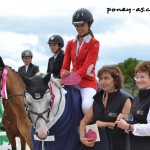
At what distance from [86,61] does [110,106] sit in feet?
2.68

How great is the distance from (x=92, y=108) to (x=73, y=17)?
1271 millimetres

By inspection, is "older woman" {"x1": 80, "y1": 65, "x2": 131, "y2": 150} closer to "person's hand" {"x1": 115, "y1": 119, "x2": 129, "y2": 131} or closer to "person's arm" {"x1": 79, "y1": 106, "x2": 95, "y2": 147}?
"person's arm" {"x1": 79, "y1": 106, "x2": 95, "y2": 147}

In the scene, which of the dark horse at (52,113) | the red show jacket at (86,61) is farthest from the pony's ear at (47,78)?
the red show jacket at (86,61)

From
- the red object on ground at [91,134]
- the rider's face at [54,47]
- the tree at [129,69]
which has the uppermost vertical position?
the rider's face at [54,47]

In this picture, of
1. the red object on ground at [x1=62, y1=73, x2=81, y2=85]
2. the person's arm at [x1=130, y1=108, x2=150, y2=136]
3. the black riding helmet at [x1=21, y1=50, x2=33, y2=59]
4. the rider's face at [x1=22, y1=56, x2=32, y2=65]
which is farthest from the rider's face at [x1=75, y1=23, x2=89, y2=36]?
the black riding helmet at [x1=21, y1=50, x2=33, y2=59]

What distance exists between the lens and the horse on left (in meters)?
6.16

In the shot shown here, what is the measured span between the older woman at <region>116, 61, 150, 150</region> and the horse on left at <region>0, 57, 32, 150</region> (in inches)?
108

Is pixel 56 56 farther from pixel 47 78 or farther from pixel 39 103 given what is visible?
pixel 39 103

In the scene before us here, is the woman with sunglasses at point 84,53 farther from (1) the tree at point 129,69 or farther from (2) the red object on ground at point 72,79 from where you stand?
(1) the tree at point 129,69

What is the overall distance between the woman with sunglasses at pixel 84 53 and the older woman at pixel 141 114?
3.42 ft

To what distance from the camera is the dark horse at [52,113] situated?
164 inches

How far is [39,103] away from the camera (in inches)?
164

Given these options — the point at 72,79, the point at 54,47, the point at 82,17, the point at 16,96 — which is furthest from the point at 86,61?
the point at 16,96

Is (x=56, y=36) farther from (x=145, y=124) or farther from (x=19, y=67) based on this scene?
(x=145, y=124)
